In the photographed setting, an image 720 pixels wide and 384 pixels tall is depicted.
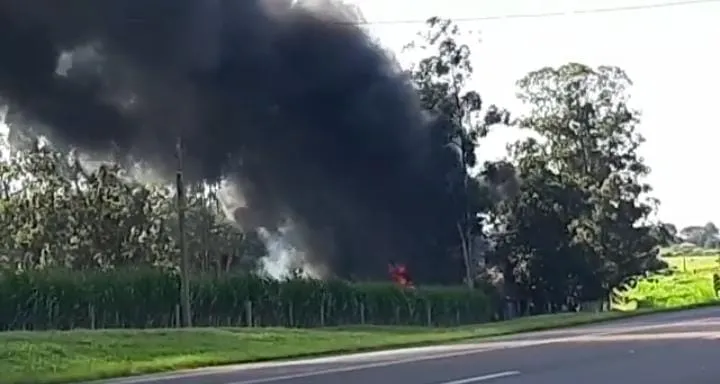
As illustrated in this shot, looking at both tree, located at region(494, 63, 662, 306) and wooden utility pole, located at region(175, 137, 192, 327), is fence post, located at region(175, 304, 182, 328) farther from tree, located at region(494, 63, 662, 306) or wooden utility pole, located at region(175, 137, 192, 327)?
tree, located at region(494, 63, 662, 306)

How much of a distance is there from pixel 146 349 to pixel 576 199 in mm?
36786

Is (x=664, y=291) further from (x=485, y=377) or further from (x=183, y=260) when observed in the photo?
(x=485, y=377)

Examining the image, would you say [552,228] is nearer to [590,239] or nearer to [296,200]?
[590,239]

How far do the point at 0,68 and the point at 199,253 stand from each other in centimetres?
1741

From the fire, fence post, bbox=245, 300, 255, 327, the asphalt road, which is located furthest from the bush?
the asphalt road

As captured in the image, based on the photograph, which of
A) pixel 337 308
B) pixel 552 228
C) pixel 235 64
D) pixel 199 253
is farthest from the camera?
pixel 552 228

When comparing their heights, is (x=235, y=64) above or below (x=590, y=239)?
above

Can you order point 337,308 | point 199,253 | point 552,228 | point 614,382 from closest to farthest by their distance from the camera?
point 614,382 < point 337,308 < point 199,253 < point 552,228

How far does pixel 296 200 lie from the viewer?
156ft

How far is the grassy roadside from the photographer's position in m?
22.3

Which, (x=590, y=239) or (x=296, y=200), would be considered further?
(x=590, y=239)

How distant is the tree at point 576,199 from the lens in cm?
5797

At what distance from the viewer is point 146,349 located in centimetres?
2656

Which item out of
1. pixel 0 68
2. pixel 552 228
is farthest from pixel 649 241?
pixel 0 68
